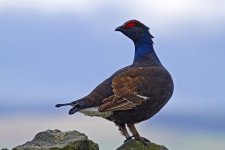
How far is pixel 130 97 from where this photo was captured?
1132cm

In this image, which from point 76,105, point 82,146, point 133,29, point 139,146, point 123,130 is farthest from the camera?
point 133,29

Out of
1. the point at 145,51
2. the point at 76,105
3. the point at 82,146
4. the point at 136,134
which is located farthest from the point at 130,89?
the point at 82,146

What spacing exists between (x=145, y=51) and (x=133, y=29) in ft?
2.32

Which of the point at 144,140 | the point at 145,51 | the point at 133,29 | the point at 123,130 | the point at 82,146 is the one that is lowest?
the point at 82,146

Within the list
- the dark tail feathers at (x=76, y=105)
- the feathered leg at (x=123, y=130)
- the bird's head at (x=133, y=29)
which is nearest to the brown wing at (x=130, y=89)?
the dark tail feathers at (x=76, y=105)

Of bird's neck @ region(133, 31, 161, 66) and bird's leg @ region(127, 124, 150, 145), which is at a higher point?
bird's neck @ region(133, 31, 161, 66)

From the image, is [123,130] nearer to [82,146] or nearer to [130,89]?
[130,89]

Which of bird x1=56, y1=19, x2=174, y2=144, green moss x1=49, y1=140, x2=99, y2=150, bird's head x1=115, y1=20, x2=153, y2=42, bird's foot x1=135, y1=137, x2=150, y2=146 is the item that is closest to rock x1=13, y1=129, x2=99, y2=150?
green moss x1=49, y1=140, x2=99, y2=150

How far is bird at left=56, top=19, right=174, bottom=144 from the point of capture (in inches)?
437

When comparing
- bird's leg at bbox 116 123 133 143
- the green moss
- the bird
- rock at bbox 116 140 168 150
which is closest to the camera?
the green moss

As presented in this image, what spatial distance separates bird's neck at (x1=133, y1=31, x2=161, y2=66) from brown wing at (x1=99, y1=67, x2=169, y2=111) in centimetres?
103

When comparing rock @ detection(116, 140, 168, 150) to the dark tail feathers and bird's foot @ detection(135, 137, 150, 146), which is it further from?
the dark tail feathers

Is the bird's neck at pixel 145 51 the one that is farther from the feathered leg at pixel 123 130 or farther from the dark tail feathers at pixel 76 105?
the dark tail feathers at pixel 76 105

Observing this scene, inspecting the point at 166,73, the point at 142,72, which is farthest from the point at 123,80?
the point at 166,73
